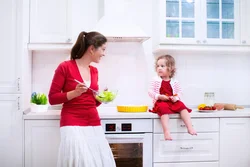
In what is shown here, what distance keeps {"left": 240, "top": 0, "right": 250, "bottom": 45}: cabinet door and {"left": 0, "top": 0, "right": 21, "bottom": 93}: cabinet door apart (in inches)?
79.6

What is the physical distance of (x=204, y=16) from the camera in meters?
3.10

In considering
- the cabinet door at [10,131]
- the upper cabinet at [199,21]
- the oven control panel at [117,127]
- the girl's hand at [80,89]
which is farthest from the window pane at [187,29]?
the cabinet door at [10,131]

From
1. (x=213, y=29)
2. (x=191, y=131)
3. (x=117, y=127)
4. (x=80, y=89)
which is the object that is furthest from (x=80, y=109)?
(x=213, y=29)

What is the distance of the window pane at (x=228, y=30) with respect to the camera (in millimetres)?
3158

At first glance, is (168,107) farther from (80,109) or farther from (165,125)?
Answer: (80,109)

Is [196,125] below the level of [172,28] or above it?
below

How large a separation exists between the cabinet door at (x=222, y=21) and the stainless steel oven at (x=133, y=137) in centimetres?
106

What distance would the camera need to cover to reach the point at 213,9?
3166 mm

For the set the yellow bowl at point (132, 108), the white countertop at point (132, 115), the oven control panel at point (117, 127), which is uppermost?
the yellow bowl at point (132, 108)

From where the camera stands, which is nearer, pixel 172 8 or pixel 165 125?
pixel 165 125

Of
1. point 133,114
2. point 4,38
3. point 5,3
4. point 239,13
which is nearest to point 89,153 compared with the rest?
point 133,114

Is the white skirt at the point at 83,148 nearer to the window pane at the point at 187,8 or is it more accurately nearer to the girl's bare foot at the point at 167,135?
the girl's bare foot at the point at 167,135

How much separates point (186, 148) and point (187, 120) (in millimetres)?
262

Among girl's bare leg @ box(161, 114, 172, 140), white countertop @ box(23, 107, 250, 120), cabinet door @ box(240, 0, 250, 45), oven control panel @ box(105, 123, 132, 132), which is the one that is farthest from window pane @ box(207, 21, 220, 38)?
oven control panel @ box(105, 123, 132, 132)
